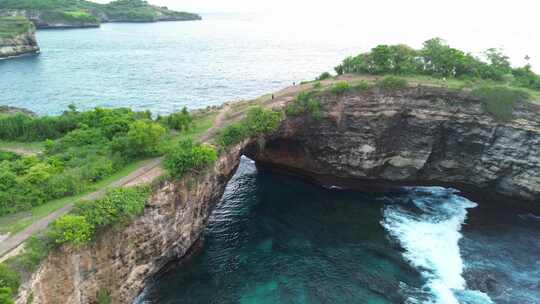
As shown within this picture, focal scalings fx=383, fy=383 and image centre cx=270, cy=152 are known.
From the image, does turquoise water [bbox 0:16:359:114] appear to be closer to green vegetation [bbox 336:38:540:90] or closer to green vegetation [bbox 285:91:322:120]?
green vegetation [bbox 285:91:322:120]

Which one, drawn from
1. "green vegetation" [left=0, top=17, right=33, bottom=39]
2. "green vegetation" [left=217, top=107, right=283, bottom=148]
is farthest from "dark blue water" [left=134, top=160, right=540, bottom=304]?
"green vegetation" [left=0, top=17, right=33, bottom=39]

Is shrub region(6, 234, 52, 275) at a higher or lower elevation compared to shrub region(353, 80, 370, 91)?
lower

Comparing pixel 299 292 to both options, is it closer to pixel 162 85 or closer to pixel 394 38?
pixel 162 85

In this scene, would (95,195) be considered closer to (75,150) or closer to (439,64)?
(75,150)

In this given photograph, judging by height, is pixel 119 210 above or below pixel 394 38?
below

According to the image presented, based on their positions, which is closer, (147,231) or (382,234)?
(147,231)

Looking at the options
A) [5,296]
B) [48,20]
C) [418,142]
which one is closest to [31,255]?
[5,296]

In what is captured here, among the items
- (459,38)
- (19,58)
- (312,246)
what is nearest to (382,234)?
(312,246)
